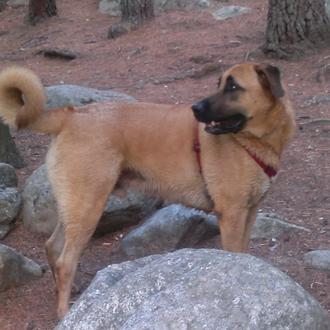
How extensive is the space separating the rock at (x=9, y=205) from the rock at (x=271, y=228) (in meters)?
1.97

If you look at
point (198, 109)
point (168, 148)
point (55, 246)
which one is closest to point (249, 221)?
point (168, 148)

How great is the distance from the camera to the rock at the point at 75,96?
327 inches

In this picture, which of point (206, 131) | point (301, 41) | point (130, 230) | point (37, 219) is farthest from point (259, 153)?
point (301, 41)

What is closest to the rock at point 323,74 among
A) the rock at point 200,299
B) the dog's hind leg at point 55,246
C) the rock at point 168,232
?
the rock at point 168,232

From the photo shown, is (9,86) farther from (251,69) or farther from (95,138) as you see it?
(251,69)

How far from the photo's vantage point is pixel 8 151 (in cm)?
753

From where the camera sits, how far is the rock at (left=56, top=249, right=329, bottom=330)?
3.52 metres

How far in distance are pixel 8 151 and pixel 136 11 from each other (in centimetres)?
686

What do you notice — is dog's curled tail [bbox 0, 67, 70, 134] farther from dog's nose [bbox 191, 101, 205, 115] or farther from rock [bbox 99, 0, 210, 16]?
rock [bbox 99, 0, 210, 16]

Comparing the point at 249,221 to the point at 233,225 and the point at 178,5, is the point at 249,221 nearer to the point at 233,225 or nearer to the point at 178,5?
the point at 233,225

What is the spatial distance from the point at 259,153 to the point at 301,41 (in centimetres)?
598

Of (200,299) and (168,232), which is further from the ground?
(200,299)

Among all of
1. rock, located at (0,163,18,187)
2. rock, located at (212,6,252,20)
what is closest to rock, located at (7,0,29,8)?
rock, located at (212,6,252,20)

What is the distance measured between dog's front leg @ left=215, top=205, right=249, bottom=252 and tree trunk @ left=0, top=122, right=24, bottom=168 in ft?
9.49
